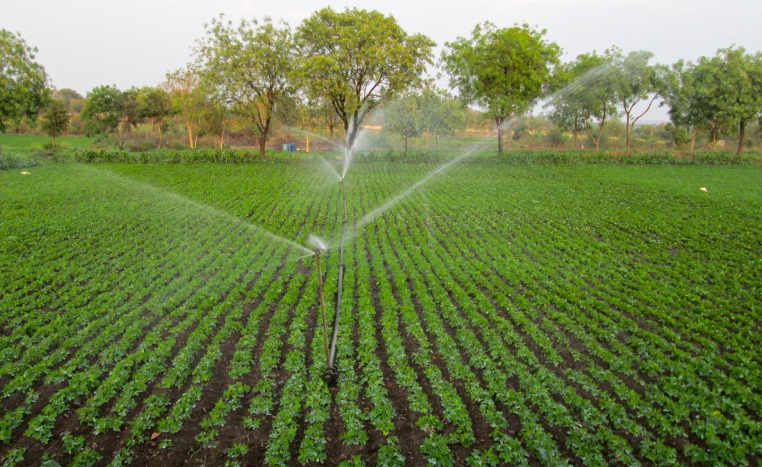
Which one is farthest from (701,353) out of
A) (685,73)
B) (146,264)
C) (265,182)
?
(685,73)

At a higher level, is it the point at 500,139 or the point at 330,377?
the point at 500,139

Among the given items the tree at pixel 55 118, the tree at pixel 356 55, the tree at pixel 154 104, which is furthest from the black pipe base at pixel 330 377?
the tree at pixel 154 104

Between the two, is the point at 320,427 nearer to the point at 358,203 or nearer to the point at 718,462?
the point at 718,462

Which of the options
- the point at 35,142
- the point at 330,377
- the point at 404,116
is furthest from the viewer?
the point at 35,142

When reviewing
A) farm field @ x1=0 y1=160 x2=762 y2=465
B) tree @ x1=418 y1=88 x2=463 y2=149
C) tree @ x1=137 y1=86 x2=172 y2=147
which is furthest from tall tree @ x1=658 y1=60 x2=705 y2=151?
tree @ x1=137 y1=86 x2=172 y2=147

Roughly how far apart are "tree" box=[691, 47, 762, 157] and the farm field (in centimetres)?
2474

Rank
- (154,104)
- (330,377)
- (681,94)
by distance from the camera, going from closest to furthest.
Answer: (330,377) → (681,94) → (154,104)

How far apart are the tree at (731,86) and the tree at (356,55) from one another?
2312 centimetres

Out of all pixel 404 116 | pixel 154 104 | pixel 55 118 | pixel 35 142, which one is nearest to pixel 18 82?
pixel 55 118

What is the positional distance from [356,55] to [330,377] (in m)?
29.7

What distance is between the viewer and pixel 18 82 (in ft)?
105

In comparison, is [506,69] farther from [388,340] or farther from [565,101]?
[388,340]

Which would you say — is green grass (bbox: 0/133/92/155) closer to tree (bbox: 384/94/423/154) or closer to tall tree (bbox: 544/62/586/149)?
tree (bbox: 384/94/423/154)

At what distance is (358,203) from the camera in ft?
68.8
